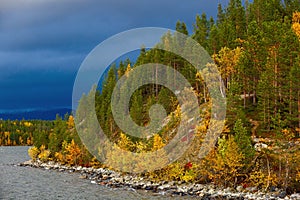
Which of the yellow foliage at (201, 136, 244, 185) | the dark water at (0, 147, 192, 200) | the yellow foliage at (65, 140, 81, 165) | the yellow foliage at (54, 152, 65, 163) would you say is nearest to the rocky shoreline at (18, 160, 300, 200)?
the yellow foliage at (201, 136, 244, 185)

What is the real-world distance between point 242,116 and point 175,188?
1849 centimetres

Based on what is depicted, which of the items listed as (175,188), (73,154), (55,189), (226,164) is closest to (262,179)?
(226,164)

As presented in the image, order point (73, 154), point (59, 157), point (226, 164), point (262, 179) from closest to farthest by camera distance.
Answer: point (262, 179)
point (226, 164)
point (73, 154)
point (59, 157)

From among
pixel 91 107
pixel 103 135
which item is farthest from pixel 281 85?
pixel 91 107

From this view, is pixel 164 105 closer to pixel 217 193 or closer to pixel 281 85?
pixel 281 85

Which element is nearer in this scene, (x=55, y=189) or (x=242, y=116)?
(x=55, y=189)

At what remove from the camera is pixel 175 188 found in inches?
2368

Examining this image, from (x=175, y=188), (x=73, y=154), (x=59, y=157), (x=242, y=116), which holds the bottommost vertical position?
(x=175, y=188)

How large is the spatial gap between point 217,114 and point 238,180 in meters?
16.7

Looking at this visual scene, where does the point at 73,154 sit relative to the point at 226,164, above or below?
below

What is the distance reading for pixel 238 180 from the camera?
→ 57094 mm

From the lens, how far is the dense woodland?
55938 mm

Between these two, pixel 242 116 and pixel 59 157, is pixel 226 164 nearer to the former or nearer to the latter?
pixel 242 116

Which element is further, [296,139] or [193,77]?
[193,77]
